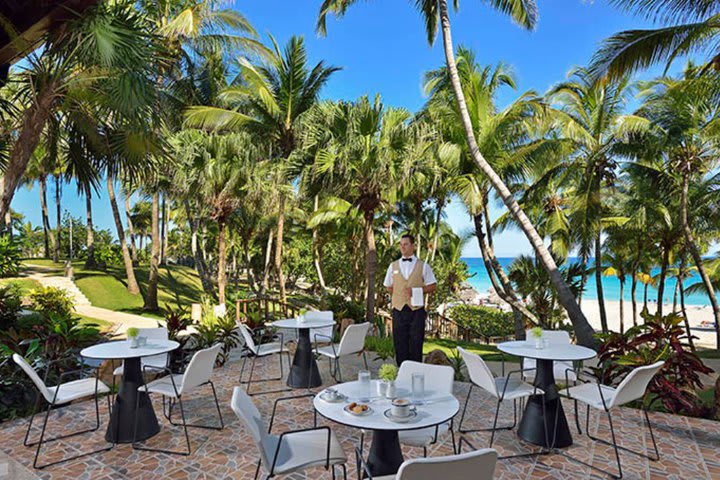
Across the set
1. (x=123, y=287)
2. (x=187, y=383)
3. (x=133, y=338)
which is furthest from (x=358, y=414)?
(x=123, y=287)

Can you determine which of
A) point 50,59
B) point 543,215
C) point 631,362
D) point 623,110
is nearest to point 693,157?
point 623,110

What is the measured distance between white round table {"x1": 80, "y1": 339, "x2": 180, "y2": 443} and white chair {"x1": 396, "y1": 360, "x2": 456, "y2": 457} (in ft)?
7.72

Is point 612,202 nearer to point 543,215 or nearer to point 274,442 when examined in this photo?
point 543,215

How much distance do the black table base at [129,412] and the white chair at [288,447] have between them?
200 cm

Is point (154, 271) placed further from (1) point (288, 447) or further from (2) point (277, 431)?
(1) point (288, 447)

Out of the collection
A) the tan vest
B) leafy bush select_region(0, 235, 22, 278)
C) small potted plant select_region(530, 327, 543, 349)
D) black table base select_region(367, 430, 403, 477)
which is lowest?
black table base select_region(367, 430, 403, 477)

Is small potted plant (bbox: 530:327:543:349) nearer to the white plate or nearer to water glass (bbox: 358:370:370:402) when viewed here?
water glass (bbox: 358:370:370:402)

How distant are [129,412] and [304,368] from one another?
7.86ft

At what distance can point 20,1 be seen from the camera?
17.8 feet

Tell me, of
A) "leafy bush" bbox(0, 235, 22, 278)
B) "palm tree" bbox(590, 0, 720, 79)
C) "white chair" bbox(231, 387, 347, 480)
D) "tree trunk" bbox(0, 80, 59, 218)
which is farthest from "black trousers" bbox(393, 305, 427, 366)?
"leafy bush" bbox(0, 235, 22, 278)

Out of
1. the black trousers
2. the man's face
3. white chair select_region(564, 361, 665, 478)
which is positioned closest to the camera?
white chair select_region(564, 361, 665, 478)

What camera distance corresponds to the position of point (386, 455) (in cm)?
282

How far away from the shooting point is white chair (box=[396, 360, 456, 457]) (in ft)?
9.98

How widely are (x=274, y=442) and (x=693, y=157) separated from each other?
14368 mm
